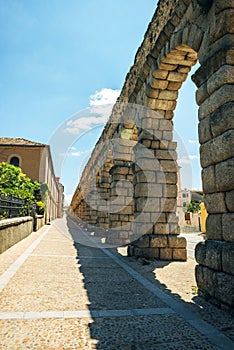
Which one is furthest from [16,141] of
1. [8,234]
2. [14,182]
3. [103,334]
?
[103,334]

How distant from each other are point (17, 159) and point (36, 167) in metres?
2.25

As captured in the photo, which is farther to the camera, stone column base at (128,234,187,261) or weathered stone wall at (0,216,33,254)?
weathered stone wall at (0,216,33,254)

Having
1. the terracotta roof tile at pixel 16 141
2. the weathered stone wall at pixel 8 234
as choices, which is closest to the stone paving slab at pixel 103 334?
the weathered stone wall at pixel 8 234

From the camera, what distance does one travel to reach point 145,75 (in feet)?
23.7

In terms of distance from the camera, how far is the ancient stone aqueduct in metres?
3.23

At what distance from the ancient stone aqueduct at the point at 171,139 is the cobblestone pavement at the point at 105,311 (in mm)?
551

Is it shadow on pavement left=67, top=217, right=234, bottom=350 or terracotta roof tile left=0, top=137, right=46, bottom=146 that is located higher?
terracotta roof tile left=0, top=137, right=46, bottom=146

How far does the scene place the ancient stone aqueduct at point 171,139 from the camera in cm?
323

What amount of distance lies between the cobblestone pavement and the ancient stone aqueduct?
21.7 inches

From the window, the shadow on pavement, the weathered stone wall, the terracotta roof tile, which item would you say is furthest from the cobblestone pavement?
the terracotta roof tile

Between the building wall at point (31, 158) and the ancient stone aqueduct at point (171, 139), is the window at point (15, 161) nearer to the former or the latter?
the building wall at point (31, 158)

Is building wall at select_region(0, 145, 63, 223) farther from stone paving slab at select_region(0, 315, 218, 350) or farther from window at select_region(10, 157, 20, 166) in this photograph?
stone paving slab at select_region(0, 315, 218, 350)

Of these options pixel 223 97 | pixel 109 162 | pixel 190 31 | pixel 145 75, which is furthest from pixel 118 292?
pixel 109 162

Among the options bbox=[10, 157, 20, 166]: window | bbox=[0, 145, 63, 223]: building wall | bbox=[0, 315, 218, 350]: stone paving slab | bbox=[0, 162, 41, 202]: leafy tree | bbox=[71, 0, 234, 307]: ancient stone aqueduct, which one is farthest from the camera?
bbox=[10, 157, 20, 166]: window
